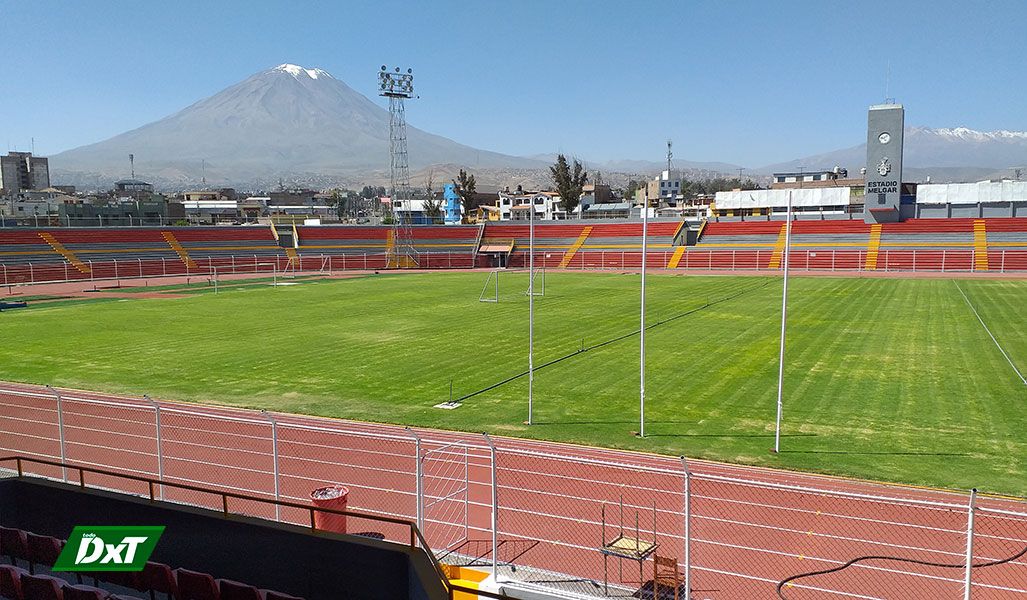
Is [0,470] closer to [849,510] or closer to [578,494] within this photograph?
[578,494]

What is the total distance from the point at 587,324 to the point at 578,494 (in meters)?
21.2

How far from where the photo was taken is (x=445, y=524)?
10750 millimetres

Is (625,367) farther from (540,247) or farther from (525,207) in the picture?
(525,207)

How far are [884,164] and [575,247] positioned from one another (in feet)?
114

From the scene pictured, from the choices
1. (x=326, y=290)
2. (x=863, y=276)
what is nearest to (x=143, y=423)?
(x=326, y=290)

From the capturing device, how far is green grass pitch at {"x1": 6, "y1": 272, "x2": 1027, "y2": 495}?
602 inches

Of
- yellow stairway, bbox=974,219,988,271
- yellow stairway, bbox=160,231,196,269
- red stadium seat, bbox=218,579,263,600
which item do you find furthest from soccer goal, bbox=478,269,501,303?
yellow stairway, bbox=974,219,988,271

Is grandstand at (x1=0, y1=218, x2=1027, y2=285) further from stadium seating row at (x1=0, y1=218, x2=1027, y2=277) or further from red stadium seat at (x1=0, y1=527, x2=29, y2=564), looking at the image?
red stadium seat at (x1=0, y1=527, x2=29, y2=564)

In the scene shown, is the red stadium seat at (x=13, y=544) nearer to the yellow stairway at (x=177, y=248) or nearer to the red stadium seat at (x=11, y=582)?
the red stadium seat at (x=11, y=582)

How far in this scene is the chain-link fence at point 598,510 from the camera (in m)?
8.83

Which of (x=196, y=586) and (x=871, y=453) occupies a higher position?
(x=196, y=586)

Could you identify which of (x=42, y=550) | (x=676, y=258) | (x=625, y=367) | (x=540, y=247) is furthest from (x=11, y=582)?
(x=540, y=247)

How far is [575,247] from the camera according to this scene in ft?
271

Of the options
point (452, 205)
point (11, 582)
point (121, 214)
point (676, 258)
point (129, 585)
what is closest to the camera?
point (11, 582)
